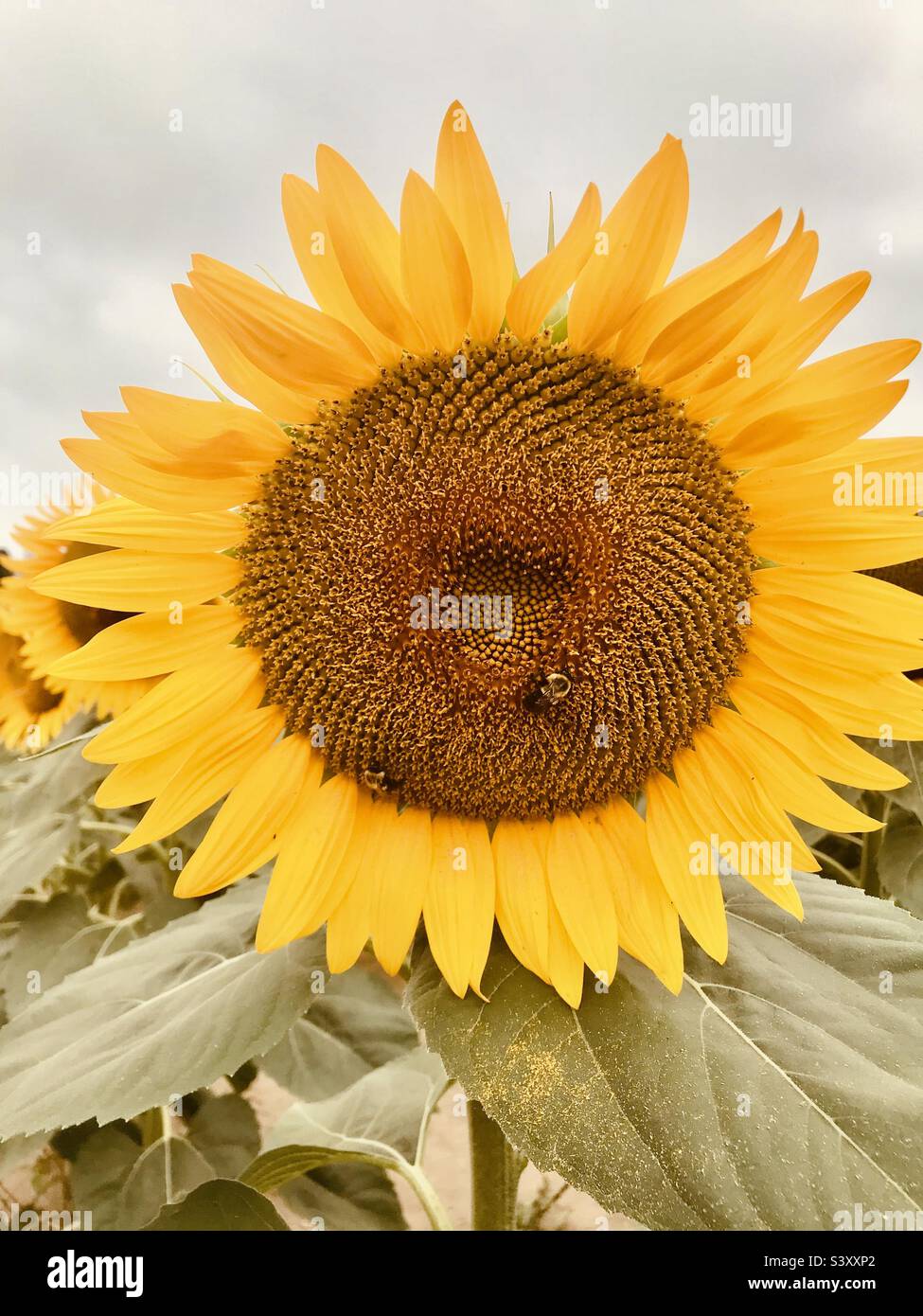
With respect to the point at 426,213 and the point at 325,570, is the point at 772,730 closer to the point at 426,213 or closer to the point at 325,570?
the point at 325,570

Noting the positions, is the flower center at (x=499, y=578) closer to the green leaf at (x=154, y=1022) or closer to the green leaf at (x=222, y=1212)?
the green leaf at (x=154, y=1022)

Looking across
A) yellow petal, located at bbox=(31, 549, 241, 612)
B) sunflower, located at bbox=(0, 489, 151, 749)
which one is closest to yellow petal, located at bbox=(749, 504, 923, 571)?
yellow petal, located at bbox=(31, 549, 241, 612)

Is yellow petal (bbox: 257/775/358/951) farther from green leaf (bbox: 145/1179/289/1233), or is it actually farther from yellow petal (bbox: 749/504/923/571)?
yellow petal (bbox: 749/504/923/571)

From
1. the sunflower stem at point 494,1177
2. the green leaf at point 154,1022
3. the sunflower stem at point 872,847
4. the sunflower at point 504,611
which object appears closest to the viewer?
the sunflower at point 504,611

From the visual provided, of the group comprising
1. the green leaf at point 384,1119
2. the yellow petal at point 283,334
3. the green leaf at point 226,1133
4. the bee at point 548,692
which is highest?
the yellow petal at point 283,334

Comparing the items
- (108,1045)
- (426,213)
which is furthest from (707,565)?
(108,1045)

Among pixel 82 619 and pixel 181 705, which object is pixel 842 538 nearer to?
pixel 181 705

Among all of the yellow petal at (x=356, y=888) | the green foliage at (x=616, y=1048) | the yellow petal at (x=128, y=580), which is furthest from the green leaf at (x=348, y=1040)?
the yellow petal at (x=128, y=580)
